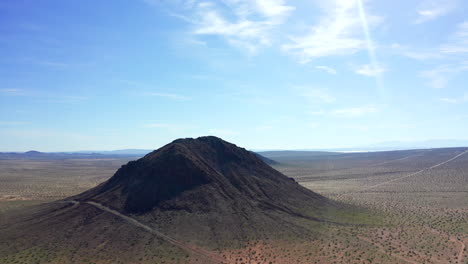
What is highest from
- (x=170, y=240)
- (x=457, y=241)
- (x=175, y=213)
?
(x=175, y=213)

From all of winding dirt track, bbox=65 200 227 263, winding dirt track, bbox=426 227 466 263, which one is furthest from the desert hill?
winding dirt track, bbox=426 227 466 263

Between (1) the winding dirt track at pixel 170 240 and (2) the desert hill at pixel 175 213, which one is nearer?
(1) the winding dirt track at pixel 170 240

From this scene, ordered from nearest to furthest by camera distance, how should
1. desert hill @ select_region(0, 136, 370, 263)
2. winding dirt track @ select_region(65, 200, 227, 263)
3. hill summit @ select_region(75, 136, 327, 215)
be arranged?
winding dirt track @ select_region(65, 200, 227, 263) < desert hill @ select_region(0, 136, 370, 263) < hill summit @ select_region(75, 136, 327, 215)

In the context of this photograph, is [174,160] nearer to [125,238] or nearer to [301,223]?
[125,238]

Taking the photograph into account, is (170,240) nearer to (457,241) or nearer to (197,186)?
(197,186)

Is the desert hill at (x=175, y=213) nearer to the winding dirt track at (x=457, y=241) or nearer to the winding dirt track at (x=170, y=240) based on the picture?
the winding dirt track at (x=170, y=240)

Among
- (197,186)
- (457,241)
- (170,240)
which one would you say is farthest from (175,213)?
(457,241)

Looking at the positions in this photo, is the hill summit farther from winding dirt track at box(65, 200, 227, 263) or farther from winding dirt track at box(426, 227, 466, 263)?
winding dirt track at box(426, 227, 466, 263)

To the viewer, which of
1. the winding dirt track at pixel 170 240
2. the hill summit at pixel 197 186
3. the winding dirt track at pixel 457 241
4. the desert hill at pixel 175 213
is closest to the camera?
the winding dirt track at pixel 170 240

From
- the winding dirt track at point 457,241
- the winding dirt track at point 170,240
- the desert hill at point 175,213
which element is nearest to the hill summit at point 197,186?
the desert hill at point 175,213
